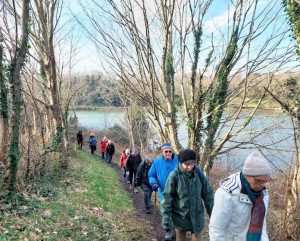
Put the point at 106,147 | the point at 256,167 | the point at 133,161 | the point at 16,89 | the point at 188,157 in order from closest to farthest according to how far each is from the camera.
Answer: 1. the point at 256,167
2. the point at 188,157
3. the point at 16,89
4. the point at 133,161
5. the point at 106,147

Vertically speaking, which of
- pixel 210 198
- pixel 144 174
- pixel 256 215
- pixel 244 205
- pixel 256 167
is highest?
pixel 256 167

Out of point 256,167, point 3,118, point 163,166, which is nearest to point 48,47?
point 3,118

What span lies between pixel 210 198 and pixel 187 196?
0.38 m

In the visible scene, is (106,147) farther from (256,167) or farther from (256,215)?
(256,167)

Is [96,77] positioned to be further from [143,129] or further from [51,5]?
[51,5]

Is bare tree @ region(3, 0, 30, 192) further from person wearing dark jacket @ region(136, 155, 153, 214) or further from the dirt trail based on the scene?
the dirt trail

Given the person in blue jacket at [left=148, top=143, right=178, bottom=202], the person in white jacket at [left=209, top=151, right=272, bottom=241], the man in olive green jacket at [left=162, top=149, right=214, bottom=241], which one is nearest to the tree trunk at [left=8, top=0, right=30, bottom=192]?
the person in blue jacket at [left=148, top=143, right=178, bottom=202]

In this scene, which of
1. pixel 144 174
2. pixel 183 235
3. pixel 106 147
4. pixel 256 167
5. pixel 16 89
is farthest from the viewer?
pixel 106 147

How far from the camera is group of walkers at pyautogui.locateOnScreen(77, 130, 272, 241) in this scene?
2.92 meters

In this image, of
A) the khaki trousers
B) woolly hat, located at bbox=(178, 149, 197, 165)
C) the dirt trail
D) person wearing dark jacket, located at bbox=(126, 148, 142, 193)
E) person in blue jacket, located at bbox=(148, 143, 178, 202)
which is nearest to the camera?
woolly hat, located at bbox=(178, 149, 197, 165)

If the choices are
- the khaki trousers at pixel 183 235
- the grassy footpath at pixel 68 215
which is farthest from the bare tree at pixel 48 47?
the khaki trousers at pixel 183 235

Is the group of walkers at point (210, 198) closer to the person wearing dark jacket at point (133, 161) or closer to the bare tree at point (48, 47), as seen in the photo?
the person wearing dark jacket at point (133, 161)

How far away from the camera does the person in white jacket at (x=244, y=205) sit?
2.90m

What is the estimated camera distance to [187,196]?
489cm
